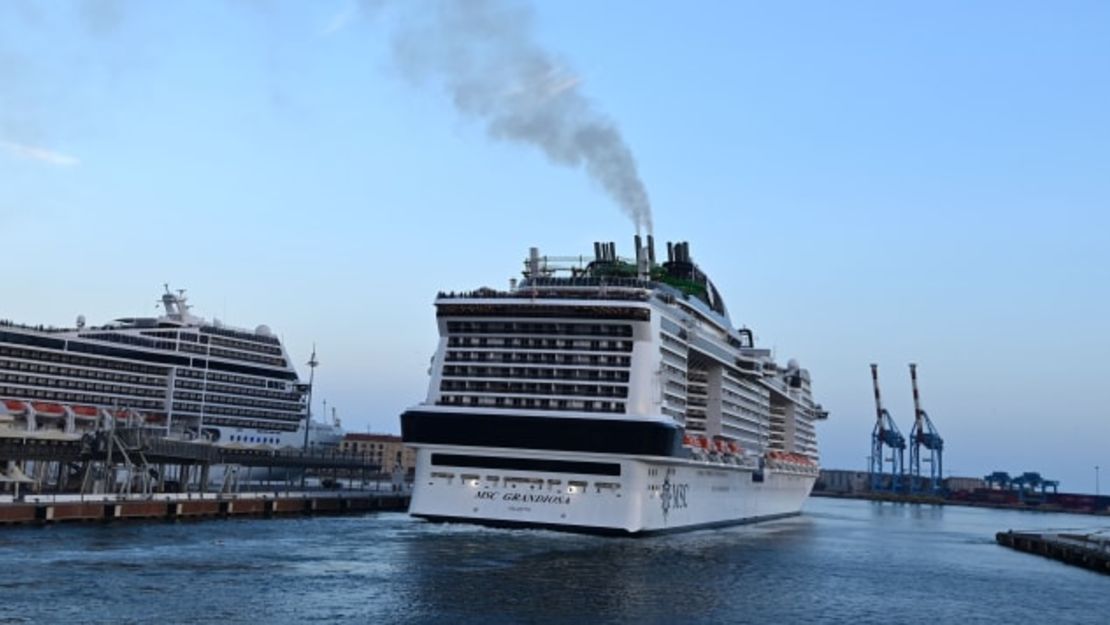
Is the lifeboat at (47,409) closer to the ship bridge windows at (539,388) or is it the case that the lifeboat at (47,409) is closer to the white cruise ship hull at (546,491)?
the white cruise ship hull at (546,491)

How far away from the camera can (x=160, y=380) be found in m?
118

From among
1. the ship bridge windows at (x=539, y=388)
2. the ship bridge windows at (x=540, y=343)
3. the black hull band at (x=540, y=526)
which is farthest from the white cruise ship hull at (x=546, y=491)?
the ship bridge windows at (x=540, y=343)

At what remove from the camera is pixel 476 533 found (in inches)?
2557

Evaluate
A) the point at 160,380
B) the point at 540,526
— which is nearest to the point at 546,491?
the point at 540,526

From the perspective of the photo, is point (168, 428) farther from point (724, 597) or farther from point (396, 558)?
point (724, 597)

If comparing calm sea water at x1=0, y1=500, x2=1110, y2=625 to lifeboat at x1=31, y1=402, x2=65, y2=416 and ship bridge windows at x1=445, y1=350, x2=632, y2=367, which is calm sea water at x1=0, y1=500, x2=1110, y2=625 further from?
lifeboat at x1=31, y1=402, x2=65, y2=416

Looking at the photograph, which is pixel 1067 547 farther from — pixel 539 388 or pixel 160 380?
pixel 160 380

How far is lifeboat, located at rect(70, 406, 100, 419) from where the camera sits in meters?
106

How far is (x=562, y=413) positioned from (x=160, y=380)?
69446mm

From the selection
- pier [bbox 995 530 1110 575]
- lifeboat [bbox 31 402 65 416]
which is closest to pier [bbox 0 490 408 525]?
lifeboat [bbox 31 402 65 416]

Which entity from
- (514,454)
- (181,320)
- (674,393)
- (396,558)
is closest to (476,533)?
(514,454)

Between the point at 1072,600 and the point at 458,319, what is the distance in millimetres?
38274

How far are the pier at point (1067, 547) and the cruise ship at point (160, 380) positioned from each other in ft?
248

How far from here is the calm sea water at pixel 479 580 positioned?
129ft
